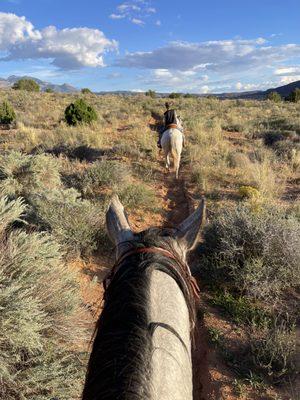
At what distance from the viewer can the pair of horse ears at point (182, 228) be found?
215 centimetres

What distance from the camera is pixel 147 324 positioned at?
154 centimetres

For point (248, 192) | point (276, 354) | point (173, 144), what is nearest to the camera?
point (276, 354)

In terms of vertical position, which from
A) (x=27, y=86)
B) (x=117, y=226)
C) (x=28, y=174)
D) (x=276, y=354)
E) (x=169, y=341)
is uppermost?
(x=27, y=86)

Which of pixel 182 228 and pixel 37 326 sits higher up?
pixel 182 228

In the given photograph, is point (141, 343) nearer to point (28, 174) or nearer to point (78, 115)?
point (28, 174)

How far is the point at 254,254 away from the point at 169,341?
Answer: 4227 millimetres

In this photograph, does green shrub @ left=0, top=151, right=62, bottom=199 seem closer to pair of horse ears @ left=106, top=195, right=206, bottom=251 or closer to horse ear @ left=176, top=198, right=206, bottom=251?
pair of horse ears @ left=106, top=195, right=206, bottom=251

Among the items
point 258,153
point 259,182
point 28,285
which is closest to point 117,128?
point 258,153

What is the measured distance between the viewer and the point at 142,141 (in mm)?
14164

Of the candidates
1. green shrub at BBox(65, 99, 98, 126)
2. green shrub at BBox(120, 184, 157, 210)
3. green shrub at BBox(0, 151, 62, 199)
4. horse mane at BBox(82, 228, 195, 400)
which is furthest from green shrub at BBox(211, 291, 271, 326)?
green shrub at BBox(65, 99, 98, 126)

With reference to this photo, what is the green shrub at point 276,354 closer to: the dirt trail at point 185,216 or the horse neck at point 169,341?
the dirt trail at point 185,216

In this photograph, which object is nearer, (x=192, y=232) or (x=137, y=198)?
(x=192, y=232)

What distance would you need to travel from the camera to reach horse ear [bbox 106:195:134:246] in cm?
222

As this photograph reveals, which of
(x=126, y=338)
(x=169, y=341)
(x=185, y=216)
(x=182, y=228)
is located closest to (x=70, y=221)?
(x=185, y=216)
